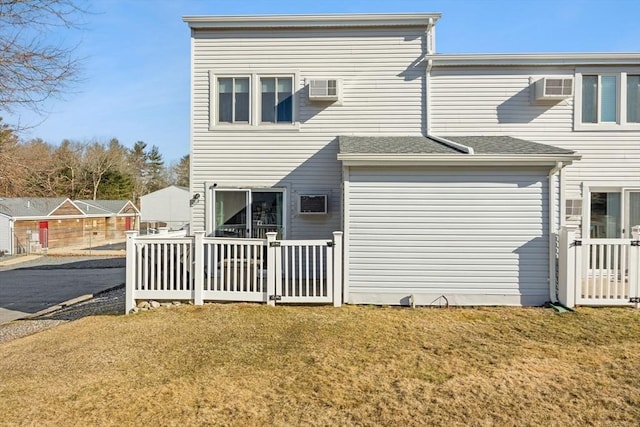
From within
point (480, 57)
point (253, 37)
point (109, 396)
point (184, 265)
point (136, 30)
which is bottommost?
point (109, 396)

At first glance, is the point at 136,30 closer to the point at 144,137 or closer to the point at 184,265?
the point at 184,265

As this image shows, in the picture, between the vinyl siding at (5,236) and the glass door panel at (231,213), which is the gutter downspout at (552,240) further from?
the vinyl siding at (5,236)

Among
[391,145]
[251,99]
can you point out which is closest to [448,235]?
[391,145]

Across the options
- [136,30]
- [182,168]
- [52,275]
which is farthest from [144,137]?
[136,30]

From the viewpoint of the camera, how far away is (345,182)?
663 cm

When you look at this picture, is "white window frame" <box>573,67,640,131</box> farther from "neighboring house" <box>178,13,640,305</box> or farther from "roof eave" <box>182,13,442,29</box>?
"roof eave" <box>182,13,442,29</box>

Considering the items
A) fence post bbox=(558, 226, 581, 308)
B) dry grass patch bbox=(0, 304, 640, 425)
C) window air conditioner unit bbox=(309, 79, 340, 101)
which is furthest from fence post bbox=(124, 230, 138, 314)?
fence post bbox=(558, 226, 581, 308)

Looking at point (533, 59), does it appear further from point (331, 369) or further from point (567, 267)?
point (331, 369)

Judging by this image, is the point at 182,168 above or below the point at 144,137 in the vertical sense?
below

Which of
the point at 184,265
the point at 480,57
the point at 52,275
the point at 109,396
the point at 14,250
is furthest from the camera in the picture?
the point at 14,250

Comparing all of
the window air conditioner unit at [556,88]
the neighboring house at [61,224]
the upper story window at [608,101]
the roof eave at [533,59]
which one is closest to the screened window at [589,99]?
the upper story window at [608,101]

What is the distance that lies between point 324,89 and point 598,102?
5.83m

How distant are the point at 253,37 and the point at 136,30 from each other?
14.2ft

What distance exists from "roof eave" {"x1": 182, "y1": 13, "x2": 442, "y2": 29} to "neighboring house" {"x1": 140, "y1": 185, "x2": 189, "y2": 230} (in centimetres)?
2738
